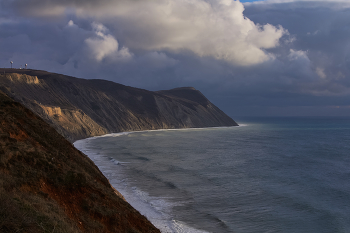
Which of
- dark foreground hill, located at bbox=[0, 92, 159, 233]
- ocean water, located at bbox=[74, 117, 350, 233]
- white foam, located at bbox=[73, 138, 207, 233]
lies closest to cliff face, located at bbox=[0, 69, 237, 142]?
ocean water, located at bbox=[74, 117, 350, 233]

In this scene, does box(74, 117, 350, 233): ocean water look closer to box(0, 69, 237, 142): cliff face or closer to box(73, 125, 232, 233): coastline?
box(73, 125, 232, 233): coastline

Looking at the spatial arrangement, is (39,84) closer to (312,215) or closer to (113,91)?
(113,91)

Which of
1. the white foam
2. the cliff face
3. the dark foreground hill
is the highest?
the cliff face

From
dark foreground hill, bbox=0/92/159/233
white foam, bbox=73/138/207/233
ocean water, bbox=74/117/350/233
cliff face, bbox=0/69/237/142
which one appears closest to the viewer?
dark foreground hill, bbox=0/92/159/233

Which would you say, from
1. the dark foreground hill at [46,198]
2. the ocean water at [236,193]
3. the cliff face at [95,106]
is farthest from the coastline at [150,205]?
the cliff face at [95,106]

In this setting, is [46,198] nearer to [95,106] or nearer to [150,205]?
[150,205]

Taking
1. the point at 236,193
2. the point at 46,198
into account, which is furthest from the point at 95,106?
the point at 46,198

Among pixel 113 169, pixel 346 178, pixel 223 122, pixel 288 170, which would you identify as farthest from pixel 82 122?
pixel 223 122
